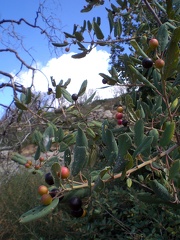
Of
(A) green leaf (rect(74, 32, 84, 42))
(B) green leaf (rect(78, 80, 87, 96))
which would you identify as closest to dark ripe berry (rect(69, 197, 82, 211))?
(B) green leaf (rect(78, 80, 87, 96))

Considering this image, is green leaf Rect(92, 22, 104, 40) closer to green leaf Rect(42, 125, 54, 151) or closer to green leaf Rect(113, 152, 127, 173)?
green leaf Rect(42, 125, 54, 151)

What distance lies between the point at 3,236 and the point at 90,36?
2.10m

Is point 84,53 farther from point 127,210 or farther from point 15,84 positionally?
point 15,84

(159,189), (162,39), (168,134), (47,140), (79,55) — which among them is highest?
(79,55)

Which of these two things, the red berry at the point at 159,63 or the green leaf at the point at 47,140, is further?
the green leaf at the point at 47,140

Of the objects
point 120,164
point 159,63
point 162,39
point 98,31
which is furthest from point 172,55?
point 98,31

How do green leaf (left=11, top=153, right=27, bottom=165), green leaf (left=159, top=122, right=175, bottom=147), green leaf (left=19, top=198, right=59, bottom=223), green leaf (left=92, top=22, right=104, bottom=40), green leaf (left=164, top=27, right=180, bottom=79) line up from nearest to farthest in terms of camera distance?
1. green leaf (left=19, top=198, right=59, bottom=223)
2. green leaf (left=164, top=27, right=180, bottom=79)
3. green leaf (left=159, top=122, right=175, bottom=147)
4. green leaf (left=11, top=153, right=27, bottom=165)
5. green leaf (left=92, top=22, right=104, bottom=40)

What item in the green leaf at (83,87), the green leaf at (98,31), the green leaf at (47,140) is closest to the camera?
the green leaf at (47,140)

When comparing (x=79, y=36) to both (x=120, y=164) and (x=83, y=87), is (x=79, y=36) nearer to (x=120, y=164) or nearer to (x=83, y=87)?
(x=83, y=87)

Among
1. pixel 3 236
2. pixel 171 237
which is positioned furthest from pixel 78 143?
pixel 3 236

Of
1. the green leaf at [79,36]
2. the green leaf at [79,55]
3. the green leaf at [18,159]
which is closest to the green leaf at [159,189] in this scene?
the green leaf at [18,159]

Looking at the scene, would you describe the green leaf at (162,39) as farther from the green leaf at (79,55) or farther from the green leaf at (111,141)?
the green leaf at (79,55)

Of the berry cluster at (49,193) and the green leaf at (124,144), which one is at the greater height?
the green leaf at (124,144)

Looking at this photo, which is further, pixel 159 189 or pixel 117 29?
pixel 117 29
